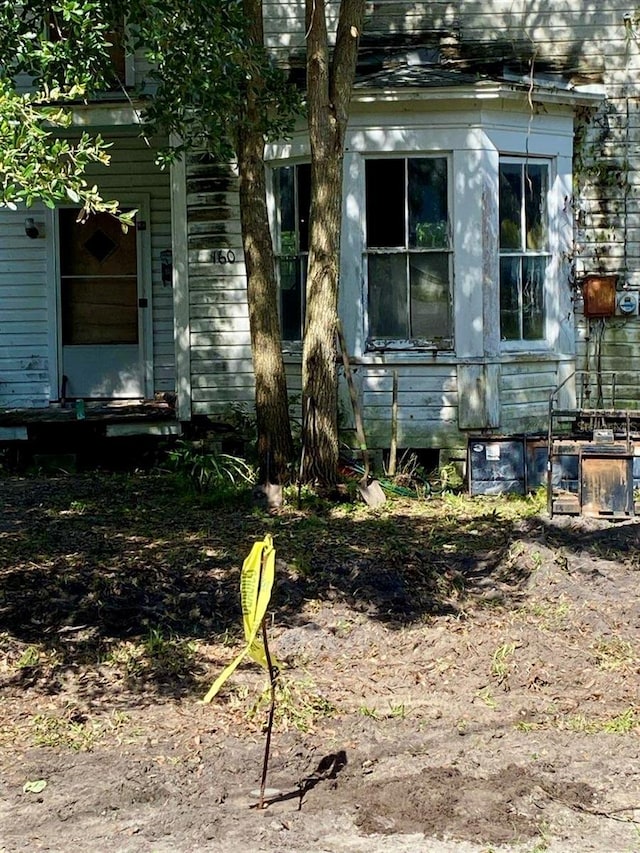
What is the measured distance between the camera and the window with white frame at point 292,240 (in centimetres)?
1120

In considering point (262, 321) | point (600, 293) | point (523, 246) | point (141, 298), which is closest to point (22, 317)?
point (141, 298)

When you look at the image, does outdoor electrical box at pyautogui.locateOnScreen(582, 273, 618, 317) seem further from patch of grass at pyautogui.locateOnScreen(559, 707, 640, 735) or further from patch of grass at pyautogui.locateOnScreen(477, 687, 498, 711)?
patch of grass at pyautogui.locateOnScreen(559, 707, 640, 735)

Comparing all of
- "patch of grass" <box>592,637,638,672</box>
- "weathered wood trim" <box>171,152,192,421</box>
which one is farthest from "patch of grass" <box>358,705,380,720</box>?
"weathered wood trim" <box>171,152,192,421</box>

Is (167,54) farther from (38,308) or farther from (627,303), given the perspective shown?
(38,308)

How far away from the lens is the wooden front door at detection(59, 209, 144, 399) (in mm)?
13562

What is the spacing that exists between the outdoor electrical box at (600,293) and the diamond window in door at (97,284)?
5.38 metres

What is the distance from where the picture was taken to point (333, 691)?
561 cm

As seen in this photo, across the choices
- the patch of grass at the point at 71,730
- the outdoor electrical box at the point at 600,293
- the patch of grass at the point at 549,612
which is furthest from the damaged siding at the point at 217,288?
the patch of grass at the point at 71,730

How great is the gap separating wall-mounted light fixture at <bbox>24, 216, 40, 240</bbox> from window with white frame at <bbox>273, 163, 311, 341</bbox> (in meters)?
3.47

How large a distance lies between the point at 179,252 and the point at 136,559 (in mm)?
4851

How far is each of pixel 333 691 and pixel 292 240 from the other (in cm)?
652

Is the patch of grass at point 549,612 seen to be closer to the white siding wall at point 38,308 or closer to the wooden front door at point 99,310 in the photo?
the white siding wall at point 38,308

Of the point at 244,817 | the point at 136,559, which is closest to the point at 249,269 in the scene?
the point at 136,559

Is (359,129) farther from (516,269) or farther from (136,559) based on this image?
(136,559)
